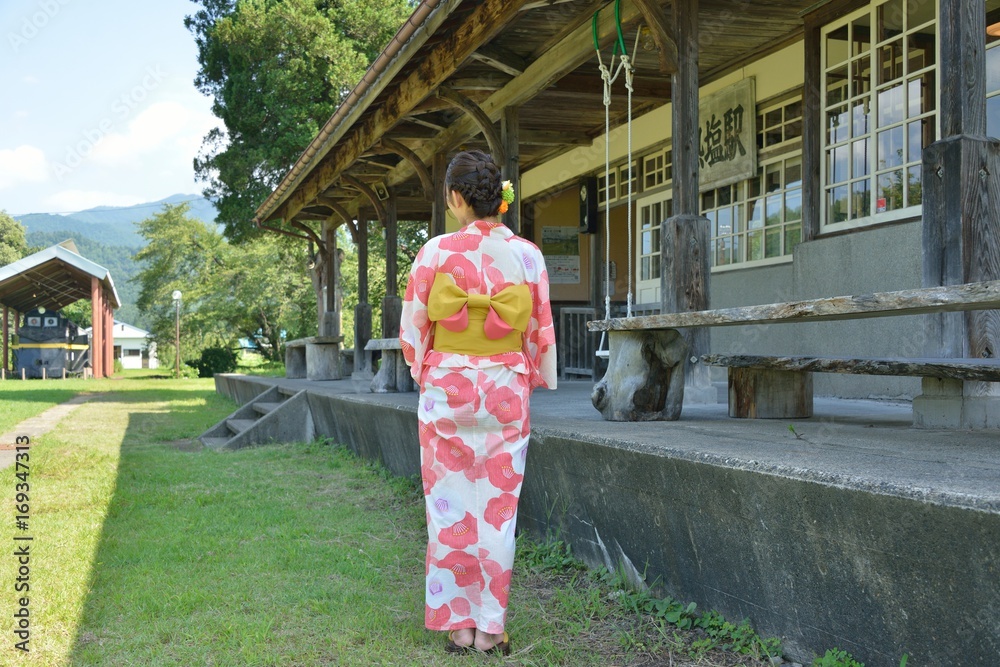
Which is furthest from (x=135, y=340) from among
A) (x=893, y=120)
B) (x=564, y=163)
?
(x=893, y=120)

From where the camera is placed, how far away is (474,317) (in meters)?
3.16

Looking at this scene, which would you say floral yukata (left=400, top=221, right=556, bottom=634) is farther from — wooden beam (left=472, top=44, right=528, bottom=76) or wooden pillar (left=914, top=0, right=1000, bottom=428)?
wooden beam (left=472, top=44, right=528, bottom=76)

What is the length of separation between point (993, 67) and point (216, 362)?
1118 inches

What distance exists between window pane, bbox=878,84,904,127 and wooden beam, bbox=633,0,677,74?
1.87 metres

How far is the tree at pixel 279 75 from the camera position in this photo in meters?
18.9

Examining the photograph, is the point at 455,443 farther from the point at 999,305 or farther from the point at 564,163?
the point at 564,163

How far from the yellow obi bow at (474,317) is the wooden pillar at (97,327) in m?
28.4

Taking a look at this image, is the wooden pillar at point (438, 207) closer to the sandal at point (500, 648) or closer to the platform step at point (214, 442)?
the platform step at point (214, 442)

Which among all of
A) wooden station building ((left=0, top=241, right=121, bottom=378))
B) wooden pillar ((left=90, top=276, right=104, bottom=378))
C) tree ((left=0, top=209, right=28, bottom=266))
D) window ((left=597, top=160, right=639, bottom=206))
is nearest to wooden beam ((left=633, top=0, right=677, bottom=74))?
window ((left=597, top=160, right=639, bottom=206))

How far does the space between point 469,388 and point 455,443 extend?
201 millimetres

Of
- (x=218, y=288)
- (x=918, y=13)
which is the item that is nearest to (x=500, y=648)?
(x=918, y=13)

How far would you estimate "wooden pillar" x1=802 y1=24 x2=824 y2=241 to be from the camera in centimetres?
691

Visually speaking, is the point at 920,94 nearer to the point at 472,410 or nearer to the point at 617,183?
the point at 472,410

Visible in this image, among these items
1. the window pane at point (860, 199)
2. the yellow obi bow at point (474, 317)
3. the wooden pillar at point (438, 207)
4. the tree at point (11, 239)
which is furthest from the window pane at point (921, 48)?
the tree at point (11, 239)
